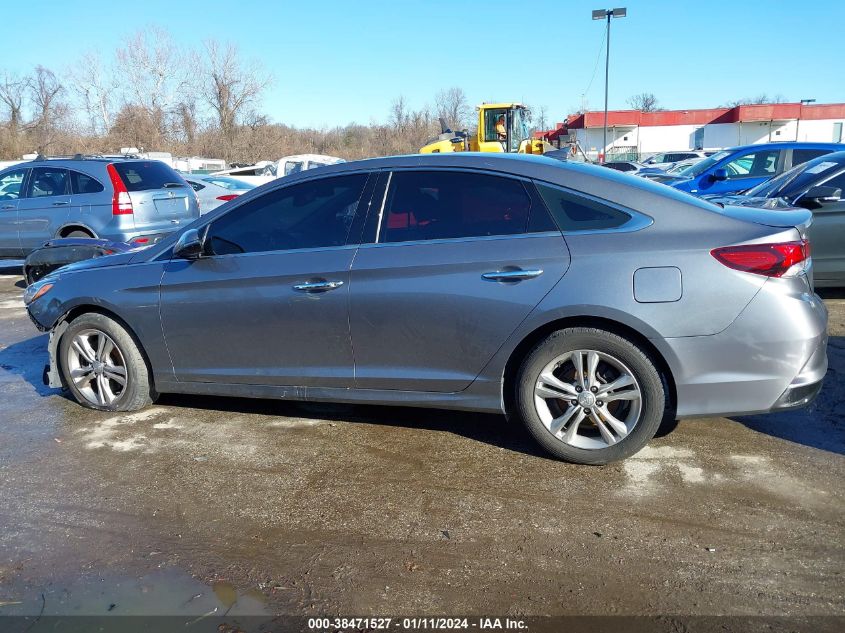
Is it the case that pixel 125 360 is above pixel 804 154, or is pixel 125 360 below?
below

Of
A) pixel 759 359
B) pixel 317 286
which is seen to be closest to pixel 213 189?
pixel 317 286

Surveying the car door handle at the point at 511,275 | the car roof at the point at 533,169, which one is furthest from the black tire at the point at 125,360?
the car door handle at the point at 511,275

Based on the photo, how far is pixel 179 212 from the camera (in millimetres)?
10102

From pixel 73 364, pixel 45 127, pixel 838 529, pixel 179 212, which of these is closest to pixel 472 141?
pixel 179 212

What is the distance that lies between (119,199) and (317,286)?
21.7 feet

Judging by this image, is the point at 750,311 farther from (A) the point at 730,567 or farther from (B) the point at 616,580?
(B) the point at 616,580

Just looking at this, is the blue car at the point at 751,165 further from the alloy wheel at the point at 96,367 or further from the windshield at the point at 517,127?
the windshield at the point at 517,127

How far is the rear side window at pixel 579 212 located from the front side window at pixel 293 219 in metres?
1.15

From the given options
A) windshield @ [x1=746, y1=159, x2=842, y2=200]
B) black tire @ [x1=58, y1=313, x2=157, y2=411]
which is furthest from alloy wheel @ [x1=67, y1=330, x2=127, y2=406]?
windshield @ [x1=746, y1=159, x2=842, y2=200]

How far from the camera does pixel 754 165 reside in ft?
36.9

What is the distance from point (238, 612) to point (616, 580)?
4.93ft

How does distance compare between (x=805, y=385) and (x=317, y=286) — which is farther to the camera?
(x=317, y=286)

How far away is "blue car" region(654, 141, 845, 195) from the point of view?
428 inches

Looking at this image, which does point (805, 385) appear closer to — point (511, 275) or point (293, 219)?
point (511, 275)
